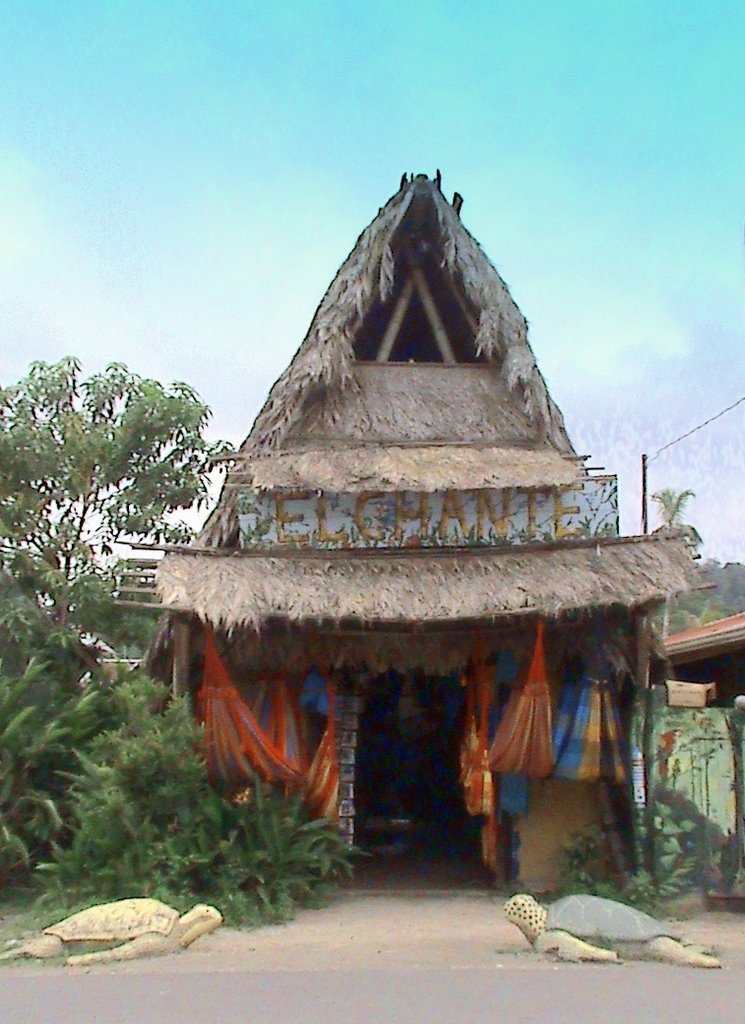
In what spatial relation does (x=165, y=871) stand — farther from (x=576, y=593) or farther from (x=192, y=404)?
(x=192, y=404)

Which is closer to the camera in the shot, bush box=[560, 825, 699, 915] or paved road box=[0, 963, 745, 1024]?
paved road box=[0, 963, 745, 1024]

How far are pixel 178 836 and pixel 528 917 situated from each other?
252 cm

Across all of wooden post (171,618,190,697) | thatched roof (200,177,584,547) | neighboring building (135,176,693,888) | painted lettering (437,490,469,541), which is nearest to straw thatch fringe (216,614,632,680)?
neighboring building (135,176,693,888)

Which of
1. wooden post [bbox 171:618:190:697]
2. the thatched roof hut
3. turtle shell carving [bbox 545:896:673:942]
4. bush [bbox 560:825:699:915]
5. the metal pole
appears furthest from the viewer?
the metal pole

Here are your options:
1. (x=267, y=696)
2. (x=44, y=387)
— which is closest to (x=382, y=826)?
(x=267, y=696)

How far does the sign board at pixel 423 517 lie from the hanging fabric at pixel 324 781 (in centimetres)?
155

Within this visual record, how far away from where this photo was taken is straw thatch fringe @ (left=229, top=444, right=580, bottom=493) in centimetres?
781

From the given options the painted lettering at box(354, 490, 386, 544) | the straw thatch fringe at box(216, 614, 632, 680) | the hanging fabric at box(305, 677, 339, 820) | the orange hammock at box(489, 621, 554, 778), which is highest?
the painted lettering at box(354, 490, 386, 544)

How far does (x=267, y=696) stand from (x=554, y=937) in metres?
2.98

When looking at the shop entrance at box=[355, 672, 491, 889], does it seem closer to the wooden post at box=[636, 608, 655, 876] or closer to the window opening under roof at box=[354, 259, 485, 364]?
the wooden post at box=[636, 608, 655, 876]

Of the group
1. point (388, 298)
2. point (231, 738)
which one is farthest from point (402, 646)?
point (388, 298)

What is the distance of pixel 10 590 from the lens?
925cm

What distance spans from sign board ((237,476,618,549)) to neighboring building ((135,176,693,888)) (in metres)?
0.02

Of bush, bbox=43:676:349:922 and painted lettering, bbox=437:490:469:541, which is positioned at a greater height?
painted lettering, bbox=437:490:469:541
